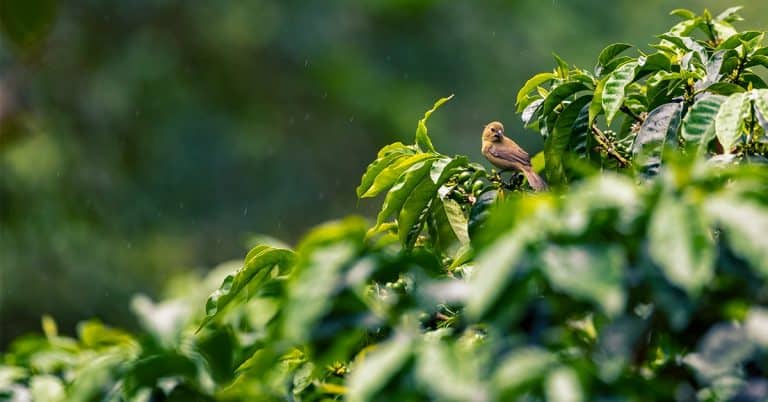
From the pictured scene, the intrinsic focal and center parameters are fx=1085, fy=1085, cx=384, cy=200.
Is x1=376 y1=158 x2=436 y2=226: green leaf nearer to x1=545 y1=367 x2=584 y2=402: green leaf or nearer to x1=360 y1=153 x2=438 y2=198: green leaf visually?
x1=360 y1=153 x2=438 y2=198: green leaf

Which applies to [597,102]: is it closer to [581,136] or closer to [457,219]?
[581,136]

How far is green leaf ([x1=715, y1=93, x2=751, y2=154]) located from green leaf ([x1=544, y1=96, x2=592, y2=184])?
218 mm

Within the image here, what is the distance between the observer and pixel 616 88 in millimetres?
1249

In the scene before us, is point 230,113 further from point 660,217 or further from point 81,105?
point 660,217

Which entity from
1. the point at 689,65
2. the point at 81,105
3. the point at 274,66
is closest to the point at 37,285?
the point at 81,105

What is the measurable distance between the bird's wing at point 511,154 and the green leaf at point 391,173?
0.47 meters

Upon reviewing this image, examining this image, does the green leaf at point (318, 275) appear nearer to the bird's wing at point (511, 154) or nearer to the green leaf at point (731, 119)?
the green leaf at point (731, 119)

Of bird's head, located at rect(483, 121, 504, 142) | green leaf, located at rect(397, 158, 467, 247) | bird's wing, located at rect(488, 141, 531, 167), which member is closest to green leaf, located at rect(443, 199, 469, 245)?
green leaf, located at rect(397, 158, 467, 247)

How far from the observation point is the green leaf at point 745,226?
0.71 metres

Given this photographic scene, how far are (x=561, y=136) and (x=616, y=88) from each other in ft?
0.40

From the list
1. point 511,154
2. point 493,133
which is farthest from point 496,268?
point 493,133

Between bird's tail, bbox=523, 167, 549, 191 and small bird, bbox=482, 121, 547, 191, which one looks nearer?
bird's tail, bbox=523, 167, 549, 191

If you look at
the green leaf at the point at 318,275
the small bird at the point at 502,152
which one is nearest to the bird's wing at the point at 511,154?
the small bird at the point at 502,152

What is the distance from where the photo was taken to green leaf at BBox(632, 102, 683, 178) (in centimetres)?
120
